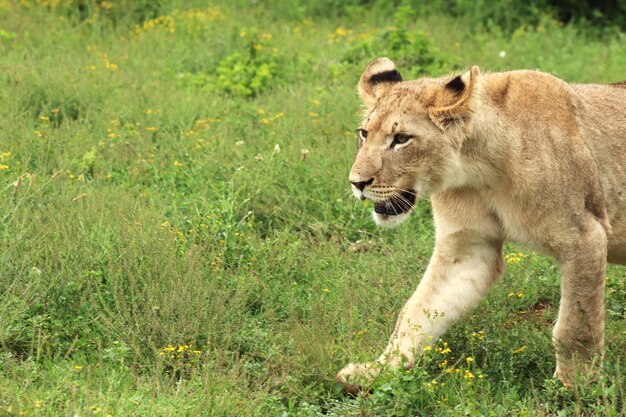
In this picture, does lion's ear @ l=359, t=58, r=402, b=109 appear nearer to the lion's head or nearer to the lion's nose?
the lion's head

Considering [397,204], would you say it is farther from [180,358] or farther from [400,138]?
[180,358]

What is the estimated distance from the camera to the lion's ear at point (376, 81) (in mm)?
5570

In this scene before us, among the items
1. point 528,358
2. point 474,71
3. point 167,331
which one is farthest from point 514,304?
point 167,331

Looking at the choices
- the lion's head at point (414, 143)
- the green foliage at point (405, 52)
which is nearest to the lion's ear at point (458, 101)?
the lion's head at point (414, 143)

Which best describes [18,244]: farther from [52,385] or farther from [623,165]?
[623,165]

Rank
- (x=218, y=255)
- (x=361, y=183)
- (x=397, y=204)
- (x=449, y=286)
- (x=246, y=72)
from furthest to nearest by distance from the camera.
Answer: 1. (x=246, y=72)
2. (x=218, y=255)
3. (x=449, y=286)
4. (x=397, y=204)
5. (x=361, y=183)

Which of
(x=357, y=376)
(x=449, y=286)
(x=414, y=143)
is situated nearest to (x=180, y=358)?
(x=357, y=376)

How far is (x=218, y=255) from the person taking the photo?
647cm

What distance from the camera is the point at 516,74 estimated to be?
5.65 m

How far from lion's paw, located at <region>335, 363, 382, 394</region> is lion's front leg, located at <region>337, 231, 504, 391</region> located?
251mm

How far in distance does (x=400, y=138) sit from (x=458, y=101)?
32cm

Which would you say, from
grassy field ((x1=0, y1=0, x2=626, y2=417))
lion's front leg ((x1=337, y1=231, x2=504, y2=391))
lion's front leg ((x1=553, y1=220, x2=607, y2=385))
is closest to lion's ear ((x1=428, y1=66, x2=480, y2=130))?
lion's front leg ((x1=337, y1=231, x2=504, y2=391))

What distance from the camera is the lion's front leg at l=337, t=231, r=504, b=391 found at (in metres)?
5.53

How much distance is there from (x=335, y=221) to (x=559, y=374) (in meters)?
2.35
